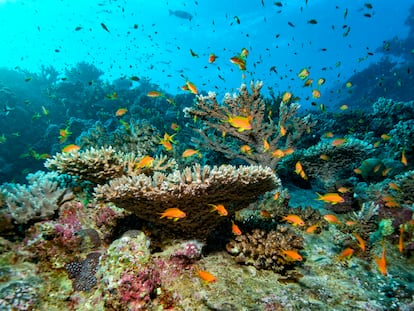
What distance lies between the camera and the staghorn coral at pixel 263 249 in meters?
3.71

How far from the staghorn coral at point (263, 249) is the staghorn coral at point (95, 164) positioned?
2193 millimetres

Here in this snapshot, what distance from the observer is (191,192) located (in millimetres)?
2949

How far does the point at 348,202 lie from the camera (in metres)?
6.18

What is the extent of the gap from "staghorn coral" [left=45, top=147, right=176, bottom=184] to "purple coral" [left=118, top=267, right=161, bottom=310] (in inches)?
71.4

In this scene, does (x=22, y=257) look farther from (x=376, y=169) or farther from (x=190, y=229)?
(x=376, y=169)

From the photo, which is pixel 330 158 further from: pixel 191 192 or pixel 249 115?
pixel 191 192

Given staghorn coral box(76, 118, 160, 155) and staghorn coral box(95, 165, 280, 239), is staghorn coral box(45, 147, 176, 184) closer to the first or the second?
staghorn coral box(95, 165, 280, 239)

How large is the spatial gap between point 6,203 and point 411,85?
1481 inches

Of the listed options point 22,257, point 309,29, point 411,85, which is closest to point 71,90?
point 22,257

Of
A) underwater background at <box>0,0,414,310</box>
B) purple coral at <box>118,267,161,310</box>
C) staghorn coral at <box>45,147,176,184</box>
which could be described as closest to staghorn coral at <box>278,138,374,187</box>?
underwater background at <box>0,0,414,310</box>

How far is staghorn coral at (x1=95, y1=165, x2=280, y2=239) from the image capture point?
2.93 metres

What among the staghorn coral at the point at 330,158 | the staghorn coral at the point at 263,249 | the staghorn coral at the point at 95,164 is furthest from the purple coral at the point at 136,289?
the staghorn coral at the point at 330,158

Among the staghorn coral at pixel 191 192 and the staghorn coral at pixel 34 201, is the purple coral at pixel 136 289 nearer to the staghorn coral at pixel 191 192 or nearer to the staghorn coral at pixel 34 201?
the staghorn coral at pixel 191 192

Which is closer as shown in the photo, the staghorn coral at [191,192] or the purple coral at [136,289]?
the purple coral at [136,289]
